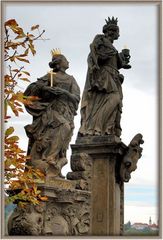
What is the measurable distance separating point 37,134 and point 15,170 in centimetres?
352

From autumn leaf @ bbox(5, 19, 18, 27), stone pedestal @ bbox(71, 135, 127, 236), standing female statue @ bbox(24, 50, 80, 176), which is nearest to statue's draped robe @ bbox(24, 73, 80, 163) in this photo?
standing female statue @ bbox(24, 50, 80, 176)

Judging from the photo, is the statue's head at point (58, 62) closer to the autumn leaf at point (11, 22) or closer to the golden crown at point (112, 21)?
the golden crown at point (112, 21)

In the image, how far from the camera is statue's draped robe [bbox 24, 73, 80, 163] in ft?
34.9

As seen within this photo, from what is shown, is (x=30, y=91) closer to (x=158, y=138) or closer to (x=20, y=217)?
(x=20, y=217)

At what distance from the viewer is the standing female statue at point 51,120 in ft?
34.7

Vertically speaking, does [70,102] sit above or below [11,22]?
below

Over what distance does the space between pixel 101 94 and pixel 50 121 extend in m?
2.35

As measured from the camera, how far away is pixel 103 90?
1277 cm

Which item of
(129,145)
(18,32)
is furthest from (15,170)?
(129,145)

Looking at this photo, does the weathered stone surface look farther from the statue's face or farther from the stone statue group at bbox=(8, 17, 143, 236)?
the statue's face

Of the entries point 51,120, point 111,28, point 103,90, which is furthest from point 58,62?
point 111,28

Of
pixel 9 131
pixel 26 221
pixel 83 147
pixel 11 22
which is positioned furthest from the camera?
pixel 83 147

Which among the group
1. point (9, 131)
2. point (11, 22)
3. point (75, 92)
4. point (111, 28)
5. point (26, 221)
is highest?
point (111, 28)

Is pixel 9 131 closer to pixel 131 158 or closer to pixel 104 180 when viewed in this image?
pixel 104 180
